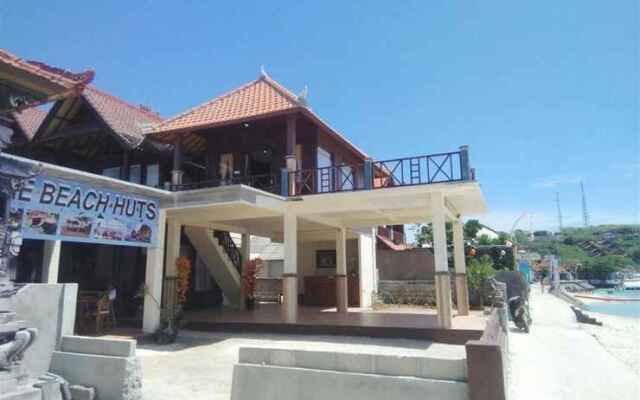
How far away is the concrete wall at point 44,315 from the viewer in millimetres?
4957

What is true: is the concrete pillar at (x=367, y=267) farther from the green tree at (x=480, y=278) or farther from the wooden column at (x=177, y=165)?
the wooden column at (x=177, y=165)

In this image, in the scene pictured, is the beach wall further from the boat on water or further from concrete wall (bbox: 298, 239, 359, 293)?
the boat on water

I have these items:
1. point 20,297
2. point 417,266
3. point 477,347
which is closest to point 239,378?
point 477,347

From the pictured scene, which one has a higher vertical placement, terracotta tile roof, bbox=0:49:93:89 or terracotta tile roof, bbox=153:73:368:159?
terracotta tile roof, bbox=153:73:368:159

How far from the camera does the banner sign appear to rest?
7246 millimetres

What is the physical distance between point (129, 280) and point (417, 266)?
1121 centimetres

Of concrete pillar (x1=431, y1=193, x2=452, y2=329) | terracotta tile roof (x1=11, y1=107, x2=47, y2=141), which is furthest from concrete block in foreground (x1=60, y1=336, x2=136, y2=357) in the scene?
terracotta tile roof (x1=11, y1=107, x2=47, y2=141)

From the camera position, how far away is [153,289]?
33.2 feet

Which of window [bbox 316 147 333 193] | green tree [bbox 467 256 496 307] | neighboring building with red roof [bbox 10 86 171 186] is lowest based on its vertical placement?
green tree [bbox 467 256 496 307]

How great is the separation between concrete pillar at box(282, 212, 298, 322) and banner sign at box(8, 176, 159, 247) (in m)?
3.26

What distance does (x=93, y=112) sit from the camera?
1230 centimetres

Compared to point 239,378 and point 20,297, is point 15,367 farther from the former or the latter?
point 239,378

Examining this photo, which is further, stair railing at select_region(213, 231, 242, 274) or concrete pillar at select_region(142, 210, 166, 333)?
stair railing at select_region(213, 231, 242, 274)

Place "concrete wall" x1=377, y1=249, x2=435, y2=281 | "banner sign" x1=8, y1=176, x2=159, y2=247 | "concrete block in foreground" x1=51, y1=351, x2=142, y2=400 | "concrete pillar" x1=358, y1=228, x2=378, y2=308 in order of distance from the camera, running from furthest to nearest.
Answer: "concrete wall" x1=377, y1=249, x2=435, y2=281 < "concrete pillar" x1=358, y1=228, x2=378, y2=308 < "banner sign" x1=8, y1=176, x2=159, y2=247 < "concrete block in foreground" x1=51, y1=351, x2=142, y2=400
